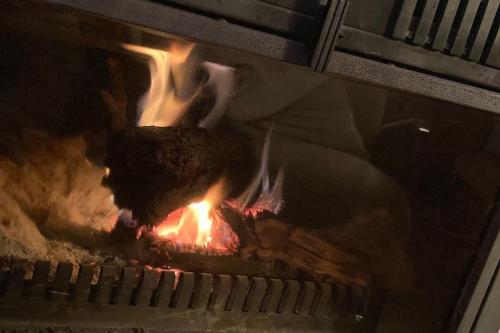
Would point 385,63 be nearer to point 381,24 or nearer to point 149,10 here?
point 381,24

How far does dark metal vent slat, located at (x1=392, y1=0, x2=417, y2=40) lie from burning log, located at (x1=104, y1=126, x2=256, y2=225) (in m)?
0.39

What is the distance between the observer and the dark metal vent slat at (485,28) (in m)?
1.00

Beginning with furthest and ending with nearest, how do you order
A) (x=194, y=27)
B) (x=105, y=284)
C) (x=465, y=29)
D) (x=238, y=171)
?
(x=238, y=171), (x=105, y=284), (x=465, y=29), (x=194, y=27)

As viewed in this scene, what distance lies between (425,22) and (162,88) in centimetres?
53

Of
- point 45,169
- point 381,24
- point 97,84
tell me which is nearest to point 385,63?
point 381,24

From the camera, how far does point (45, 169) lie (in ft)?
3.59

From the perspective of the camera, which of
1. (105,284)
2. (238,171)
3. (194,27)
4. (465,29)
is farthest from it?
(238,171)

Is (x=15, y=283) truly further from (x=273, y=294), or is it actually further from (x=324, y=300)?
(x=324, y=300)

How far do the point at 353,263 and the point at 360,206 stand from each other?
15cm

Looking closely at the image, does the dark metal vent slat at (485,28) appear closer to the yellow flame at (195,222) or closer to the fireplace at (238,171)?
the fireplace at (238,171)

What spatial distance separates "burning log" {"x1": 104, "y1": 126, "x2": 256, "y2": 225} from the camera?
1109 millimetres

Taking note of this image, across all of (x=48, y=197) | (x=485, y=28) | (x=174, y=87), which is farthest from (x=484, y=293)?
A: (x=48, y=197)

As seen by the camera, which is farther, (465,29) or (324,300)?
(324,300)

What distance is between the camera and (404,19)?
0.98 metres
